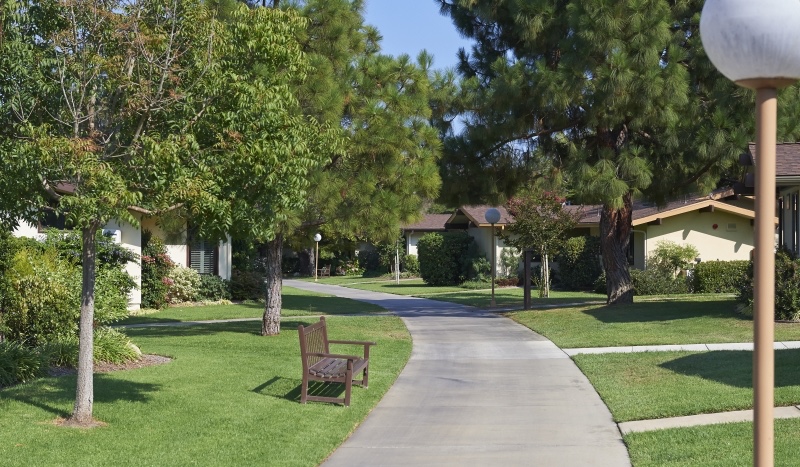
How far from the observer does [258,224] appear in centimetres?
912

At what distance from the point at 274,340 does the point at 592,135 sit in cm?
1083

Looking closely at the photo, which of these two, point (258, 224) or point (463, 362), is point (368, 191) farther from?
point (258, 224)

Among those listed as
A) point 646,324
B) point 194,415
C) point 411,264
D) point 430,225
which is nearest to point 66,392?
point 194,415

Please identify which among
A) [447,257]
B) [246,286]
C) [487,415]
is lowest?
[487,415]

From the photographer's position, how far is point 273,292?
59.0 feet

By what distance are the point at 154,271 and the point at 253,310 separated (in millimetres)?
3145

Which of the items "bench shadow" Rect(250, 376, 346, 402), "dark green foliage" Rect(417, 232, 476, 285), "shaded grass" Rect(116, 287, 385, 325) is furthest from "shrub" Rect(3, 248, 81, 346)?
"dark green foliage" Rect(417, 232, 476, 285)

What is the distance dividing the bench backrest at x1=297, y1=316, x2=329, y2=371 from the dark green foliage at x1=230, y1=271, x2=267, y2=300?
18.0 metres

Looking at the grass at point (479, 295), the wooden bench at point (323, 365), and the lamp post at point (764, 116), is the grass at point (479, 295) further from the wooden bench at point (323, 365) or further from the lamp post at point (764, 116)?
the lamp post at point (764, 116)

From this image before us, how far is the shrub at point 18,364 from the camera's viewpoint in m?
11.4

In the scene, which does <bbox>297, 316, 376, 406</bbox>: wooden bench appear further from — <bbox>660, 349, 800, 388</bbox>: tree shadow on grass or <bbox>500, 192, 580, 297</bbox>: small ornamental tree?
<bbox>500, 192, 580, 297</bbox>: small ornamental tree

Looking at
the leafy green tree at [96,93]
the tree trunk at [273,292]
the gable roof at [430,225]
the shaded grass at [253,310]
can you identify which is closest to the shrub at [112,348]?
the leafy green tree at [96,93]

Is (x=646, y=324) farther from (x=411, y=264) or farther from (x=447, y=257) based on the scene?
(x=411, y=264)

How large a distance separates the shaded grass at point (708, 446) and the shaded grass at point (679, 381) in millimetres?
986
